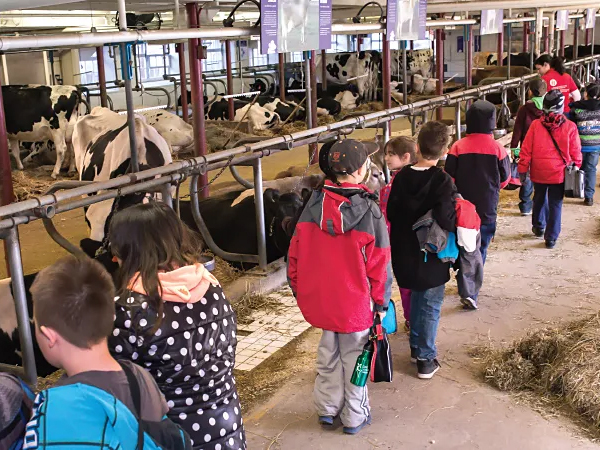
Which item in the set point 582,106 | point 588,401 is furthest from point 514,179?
point 588,401

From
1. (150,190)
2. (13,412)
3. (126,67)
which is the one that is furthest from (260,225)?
(13,412)

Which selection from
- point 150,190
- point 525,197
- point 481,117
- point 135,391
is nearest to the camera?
point 135,391

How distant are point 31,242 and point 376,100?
15008mm

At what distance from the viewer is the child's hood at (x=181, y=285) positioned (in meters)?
2.31

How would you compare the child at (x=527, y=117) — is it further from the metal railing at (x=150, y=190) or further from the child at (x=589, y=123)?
the metal railing at (x=150, y=190)

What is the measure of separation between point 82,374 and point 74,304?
0.16 metres

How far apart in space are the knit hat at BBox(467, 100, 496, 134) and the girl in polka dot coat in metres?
3.31

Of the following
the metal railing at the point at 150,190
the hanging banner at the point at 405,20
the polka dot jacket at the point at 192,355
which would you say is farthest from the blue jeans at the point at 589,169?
the polka dot jacket at the point at 192,355

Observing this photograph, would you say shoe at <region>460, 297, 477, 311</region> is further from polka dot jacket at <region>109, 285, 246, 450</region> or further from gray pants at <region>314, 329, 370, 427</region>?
polka dot jacket at <region>109, 285, 246, 450</region>

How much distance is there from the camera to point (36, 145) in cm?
1270

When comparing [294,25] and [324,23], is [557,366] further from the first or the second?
[324,23]

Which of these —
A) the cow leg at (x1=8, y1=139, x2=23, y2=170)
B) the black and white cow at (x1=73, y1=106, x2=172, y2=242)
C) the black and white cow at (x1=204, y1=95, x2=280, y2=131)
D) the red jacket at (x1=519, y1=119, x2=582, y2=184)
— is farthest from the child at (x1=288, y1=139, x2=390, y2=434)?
the black and white cow at (x1=204, y1=95, x2=280, y2=131)

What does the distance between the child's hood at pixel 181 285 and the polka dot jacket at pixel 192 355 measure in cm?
2

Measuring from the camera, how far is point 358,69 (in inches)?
844
